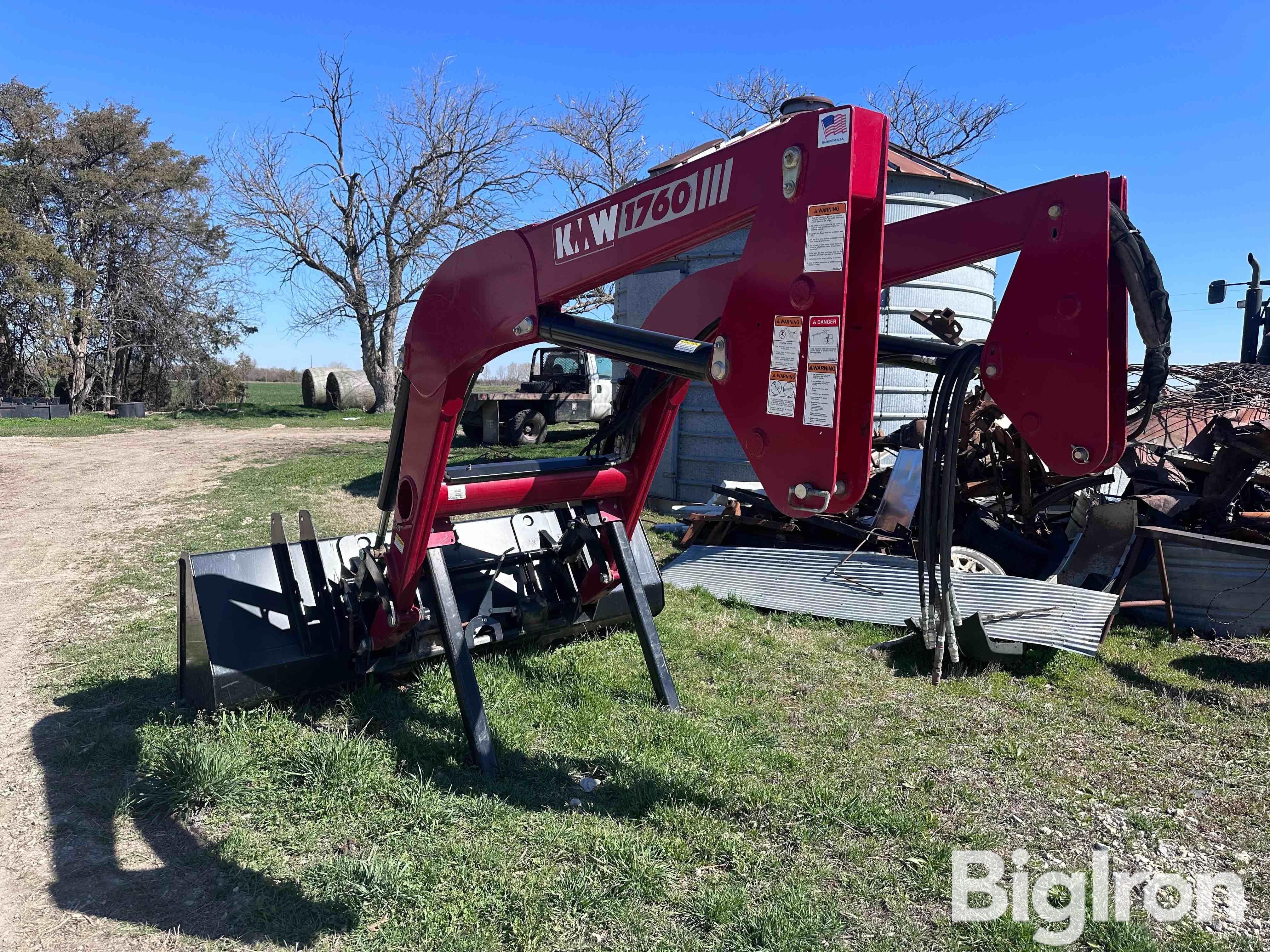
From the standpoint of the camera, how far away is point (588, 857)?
2926mm

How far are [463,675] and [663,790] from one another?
0.94 metres

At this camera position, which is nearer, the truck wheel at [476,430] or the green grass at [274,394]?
the truck wheel at [476,430]

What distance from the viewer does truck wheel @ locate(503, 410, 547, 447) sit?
17.7 meters

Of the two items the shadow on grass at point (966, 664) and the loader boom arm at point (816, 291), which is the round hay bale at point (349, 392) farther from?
the loader boom arm at point (816, 291)

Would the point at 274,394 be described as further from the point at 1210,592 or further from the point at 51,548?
the point at 1210,592

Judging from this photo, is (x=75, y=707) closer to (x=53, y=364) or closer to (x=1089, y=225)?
(x=1089, y=225)

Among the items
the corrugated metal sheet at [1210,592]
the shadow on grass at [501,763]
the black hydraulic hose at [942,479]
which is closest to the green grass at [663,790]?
the shadow on grass at [501,763]

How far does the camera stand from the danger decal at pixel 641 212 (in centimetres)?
249

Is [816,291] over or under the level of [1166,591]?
over

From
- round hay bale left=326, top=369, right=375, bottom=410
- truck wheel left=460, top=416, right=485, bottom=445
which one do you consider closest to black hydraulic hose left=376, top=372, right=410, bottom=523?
truck wheel left=460, top=416, right=485, bottom=445

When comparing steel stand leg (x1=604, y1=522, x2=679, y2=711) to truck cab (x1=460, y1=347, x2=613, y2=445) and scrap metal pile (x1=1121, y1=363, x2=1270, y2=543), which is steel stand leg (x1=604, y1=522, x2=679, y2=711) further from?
truck cab (x1=460, y1=347, x2=613, y2=445)

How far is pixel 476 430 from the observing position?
17656 millimetres

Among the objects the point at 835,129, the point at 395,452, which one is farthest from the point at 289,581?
the point at 835,129

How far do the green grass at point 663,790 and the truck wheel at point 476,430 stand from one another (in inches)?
491
